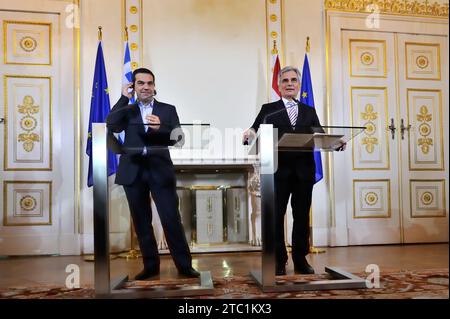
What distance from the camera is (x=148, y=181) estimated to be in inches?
103

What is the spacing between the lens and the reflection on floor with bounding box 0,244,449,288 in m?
2.88

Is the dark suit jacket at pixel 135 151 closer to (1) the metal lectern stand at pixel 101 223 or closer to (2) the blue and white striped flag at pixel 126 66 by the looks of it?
(1) the metal lectern stand at pixel 101 223

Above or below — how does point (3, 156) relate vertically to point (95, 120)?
below

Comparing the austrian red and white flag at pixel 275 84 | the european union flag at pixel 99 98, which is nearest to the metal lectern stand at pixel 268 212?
the austrian red and white flag at pixel 275 84

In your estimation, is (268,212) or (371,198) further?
(371,198)

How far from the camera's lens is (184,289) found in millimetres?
2189

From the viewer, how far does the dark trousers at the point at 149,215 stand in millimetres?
2617

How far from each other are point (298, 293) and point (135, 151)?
48.7 inches

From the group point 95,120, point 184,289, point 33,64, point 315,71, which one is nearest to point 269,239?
point 184,289

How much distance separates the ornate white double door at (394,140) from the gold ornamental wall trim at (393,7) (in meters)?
0.27

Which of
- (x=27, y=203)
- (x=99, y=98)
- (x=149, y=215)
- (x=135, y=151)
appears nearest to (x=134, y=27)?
(x=99, y=98)

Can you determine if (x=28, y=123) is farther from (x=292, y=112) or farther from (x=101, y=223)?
(x=292, y=112)
